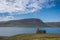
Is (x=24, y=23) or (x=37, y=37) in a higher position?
(x=24, y=23)

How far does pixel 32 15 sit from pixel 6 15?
40 cm

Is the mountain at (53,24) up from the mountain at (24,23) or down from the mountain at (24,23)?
down

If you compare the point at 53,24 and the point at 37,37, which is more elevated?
the point at 53,24

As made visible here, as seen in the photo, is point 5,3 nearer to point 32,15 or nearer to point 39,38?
point 32,15

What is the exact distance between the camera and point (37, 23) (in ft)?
10.0

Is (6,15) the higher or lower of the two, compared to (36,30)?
higher

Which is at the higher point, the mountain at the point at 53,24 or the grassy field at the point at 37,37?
the mountain at the point at 53,24

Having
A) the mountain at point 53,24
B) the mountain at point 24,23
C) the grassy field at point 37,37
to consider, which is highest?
the mountain at point 24,23

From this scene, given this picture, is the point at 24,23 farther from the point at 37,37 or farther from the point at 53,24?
the point at 53,24

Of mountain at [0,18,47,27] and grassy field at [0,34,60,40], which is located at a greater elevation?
mountain at [0,18,47,27]

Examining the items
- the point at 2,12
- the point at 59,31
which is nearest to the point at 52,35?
the point at 59,31

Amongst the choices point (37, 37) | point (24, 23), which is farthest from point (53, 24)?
point (24, 23)

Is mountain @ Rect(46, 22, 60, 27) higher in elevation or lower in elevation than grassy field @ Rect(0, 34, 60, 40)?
higher

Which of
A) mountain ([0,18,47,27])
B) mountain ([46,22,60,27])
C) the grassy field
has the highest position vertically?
mountain ([0,18,47,27])
